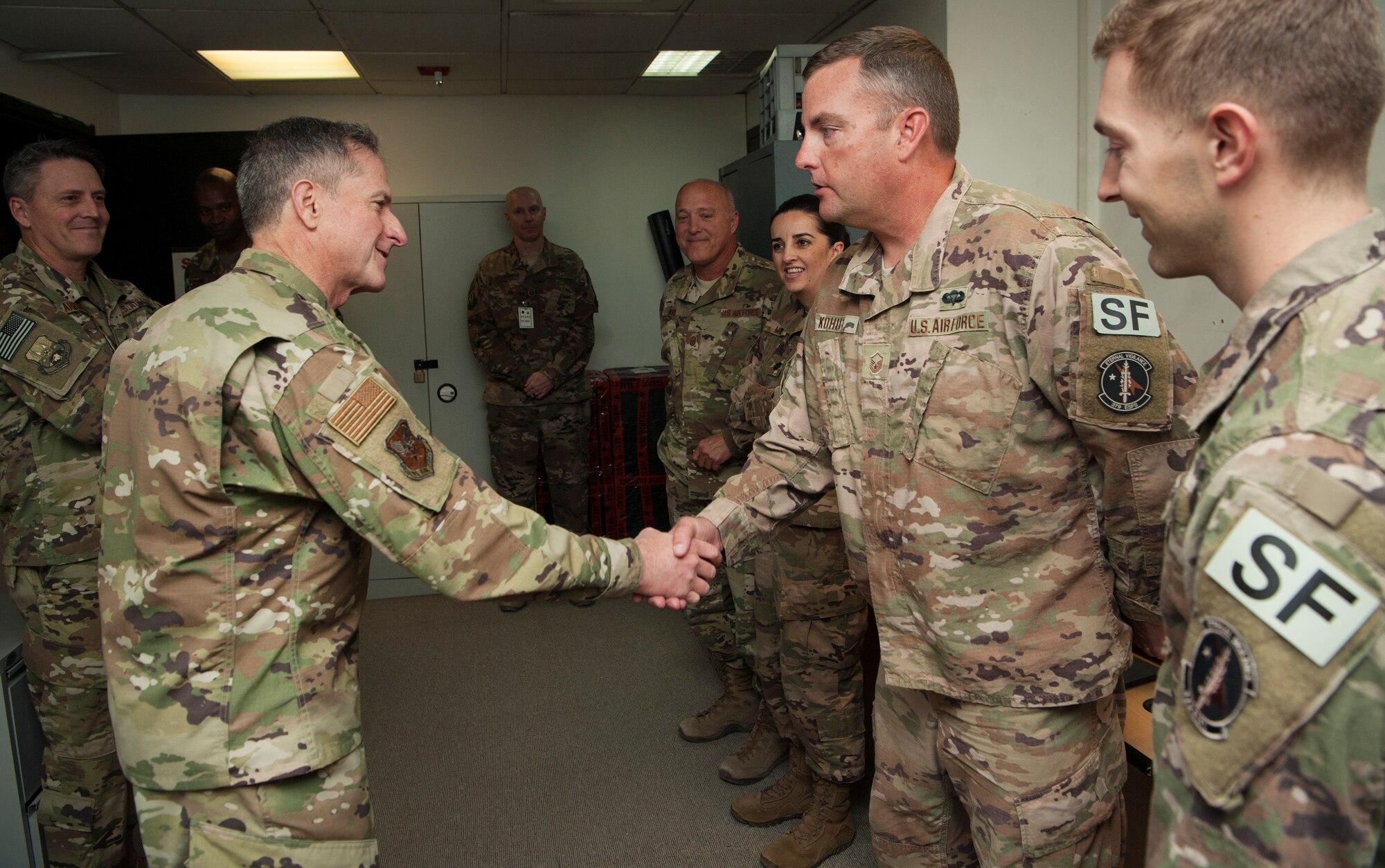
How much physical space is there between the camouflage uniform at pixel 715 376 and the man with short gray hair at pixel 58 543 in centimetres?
184

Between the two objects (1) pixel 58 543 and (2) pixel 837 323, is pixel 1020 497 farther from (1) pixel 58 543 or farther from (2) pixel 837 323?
(1) pixel 58 543

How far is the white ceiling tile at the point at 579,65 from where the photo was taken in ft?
16.4

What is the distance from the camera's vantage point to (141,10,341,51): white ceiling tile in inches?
161

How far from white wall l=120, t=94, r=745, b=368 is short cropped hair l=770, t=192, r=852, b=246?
331 centimetres

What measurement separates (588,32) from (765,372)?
99.3 inches

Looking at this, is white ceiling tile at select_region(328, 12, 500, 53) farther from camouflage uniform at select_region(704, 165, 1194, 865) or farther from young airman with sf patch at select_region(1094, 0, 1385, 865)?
young airman with sf patch at select_region(1094, 0, 1385, 865)

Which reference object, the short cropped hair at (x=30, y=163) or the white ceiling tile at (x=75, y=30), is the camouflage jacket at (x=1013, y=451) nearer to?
the short cropped hair at (x=30, y=163)

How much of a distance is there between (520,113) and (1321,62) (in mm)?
5763

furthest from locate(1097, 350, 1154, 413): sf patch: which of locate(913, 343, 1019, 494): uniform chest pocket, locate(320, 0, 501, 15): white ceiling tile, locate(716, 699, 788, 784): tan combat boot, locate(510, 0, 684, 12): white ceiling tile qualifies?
locate(320, 0, 501, 15): white ceiling tile

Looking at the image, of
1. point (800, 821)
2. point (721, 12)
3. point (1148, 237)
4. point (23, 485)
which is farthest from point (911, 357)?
point (721, 12)

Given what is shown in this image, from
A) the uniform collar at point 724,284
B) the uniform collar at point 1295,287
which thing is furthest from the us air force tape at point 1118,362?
the uniform collar at point 724,284

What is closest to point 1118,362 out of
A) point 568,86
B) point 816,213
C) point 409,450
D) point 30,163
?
point 409,450

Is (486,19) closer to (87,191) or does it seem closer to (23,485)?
(87,191)

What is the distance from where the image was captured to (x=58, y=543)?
2.28 meters
